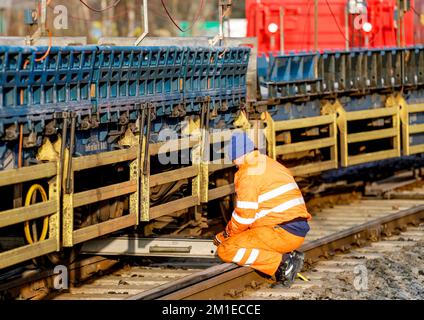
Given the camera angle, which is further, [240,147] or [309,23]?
[309,23]

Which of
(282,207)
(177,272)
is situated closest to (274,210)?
(282,207)

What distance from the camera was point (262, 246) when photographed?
10523 millimetres

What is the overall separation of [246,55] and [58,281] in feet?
14.7

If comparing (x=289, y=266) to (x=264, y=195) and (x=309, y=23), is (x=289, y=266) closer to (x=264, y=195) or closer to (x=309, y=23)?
(x=264, y=195)

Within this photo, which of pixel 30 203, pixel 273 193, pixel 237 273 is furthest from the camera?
pixel 237 273

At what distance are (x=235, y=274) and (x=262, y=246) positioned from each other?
Answer: 46cm

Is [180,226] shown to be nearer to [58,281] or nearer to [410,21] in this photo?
[58,281]

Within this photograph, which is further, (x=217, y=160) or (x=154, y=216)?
(x=217, y=160)

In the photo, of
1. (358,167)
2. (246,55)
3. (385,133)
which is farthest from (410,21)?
(246,55)

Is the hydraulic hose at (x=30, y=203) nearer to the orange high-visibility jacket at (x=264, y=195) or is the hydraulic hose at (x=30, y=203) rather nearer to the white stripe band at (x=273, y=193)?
the orange high-visibility jacket at (x=264, y=195)

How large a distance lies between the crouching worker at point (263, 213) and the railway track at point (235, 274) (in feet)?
1.00

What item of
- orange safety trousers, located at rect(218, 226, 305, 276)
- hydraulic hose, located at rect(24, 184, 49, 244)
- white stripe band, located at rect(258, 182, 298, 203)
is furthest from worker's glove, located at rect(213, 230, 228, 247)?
hydraulic hose, located at rect(24, 184, 49, 244)

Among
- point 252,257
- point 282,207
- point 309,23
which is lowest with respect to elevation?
point 252,257
